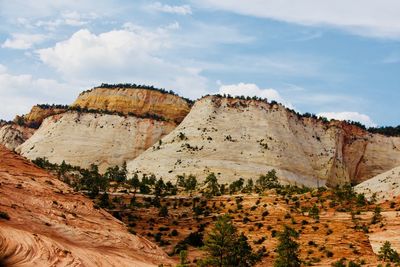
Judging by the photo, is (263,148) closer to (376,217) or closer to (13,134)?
(376,217)

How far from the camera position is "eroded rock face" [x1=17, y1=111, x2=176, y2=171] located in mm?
145625

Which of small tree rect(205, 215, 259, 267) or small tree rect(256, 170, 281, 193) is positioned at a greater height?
small tree rect(256, 170, 281, 193)

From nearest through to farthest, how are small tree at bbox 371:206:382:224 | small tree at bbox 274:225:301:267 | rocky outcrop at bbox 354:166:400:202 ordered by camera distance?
small tree at bbox 274:225:301:267 < small tree at bbox 371:206:382:224 < rocky outcrop at bbox 354:166:400:202

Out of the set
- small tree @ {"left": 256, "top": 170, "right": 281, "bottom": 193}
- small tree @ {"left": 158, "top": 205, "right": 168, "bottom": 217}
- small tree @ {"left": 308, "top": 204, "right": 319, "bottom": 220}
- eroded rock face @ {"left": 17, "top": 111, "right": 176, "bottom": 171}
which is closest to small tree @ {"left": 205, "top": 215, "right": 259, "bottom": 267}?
small tree @ {"left": 308, "top": 204, "right": 319, "bottom": 220}

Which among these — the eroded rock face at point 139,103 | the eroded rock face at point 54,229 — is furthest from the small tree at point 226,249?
the eroded rock face at point 139,103

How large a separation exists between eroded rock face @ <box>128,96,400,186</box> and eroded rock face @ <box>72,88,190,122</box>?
28015 millimetres

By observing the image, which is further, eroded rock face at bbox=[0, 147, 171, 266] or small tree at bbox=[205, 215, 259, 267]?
small tree at bbox=[205, 215, 259, 267]

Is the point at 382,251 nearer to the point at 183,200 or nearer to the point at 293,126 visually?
the point at 183,200

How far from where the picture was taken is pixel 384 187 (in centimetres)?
9944

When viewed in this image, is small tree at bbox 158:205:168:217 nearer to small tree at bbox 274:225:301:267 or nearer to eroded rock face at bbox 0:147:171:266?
eroded rock face at bbox 0:147:171:266

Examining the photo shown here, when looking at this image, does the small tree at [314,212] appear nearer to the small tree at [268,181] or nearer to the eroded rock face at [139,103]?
the small tree at [268,181]

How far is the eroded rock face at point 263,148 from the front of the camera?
402 feet

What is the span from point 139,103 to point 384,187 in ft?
312

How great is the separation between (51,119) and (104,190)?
76292 millimetres
